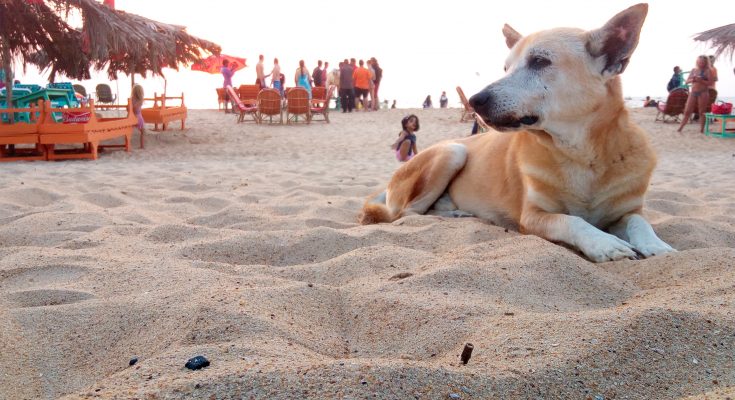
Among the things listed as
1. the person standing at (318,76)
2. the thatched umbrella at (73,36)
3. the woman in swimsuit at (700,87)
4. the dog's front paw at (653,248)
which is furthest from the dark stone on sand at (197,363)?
the person standing at (318,76)

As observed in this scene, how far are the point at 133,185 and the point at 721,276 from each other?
16.9ft

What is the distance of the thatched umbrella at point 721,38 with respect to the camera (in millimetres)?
13420

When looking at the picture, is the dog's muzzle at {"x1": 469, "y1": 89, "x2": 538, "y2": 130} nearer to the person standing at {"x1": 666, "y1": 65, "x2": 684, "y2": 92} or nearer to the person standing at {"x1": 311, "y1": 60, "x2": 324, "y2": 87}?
the person standing at {"x1": 666, "y1": 65, "x2": 684, "y2": 92}

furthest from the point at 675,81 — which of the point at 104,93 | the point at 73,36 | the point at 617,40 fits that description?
the point at 104,93

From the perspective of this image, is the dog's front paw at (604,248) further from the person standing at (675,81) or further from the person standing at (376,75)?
the person standing at (376,75)

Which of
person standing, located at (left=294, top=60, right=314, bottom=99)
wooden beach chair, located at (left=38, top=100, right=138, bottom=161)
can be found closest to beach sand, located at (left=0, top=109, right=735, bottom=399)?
wooden beach chair, located at (left=38, top=100, right=138, bottom=161)

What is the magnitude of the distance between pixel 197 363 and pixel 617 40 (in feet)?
8.75

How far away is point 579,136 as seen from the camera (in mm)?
3064

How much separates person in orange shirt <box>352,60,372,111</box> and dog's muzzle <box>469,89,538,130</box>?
18261mm

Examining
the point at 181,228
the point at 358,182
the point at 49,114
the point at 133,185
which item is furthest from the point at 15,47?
the point at 181,228

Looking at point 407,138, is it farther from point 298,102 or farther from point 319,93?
point 319,93

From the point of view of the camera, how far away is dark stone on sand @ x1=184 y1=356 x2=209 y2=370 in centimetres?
144

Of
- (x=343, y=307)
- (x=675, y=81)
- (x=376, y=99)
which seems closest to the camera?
(x=343, y=307)

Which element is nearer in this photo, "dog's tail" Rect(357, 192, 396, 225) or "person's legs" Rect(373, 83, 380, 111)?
"dog's tail" Rect(357, 192, 396, 225)
